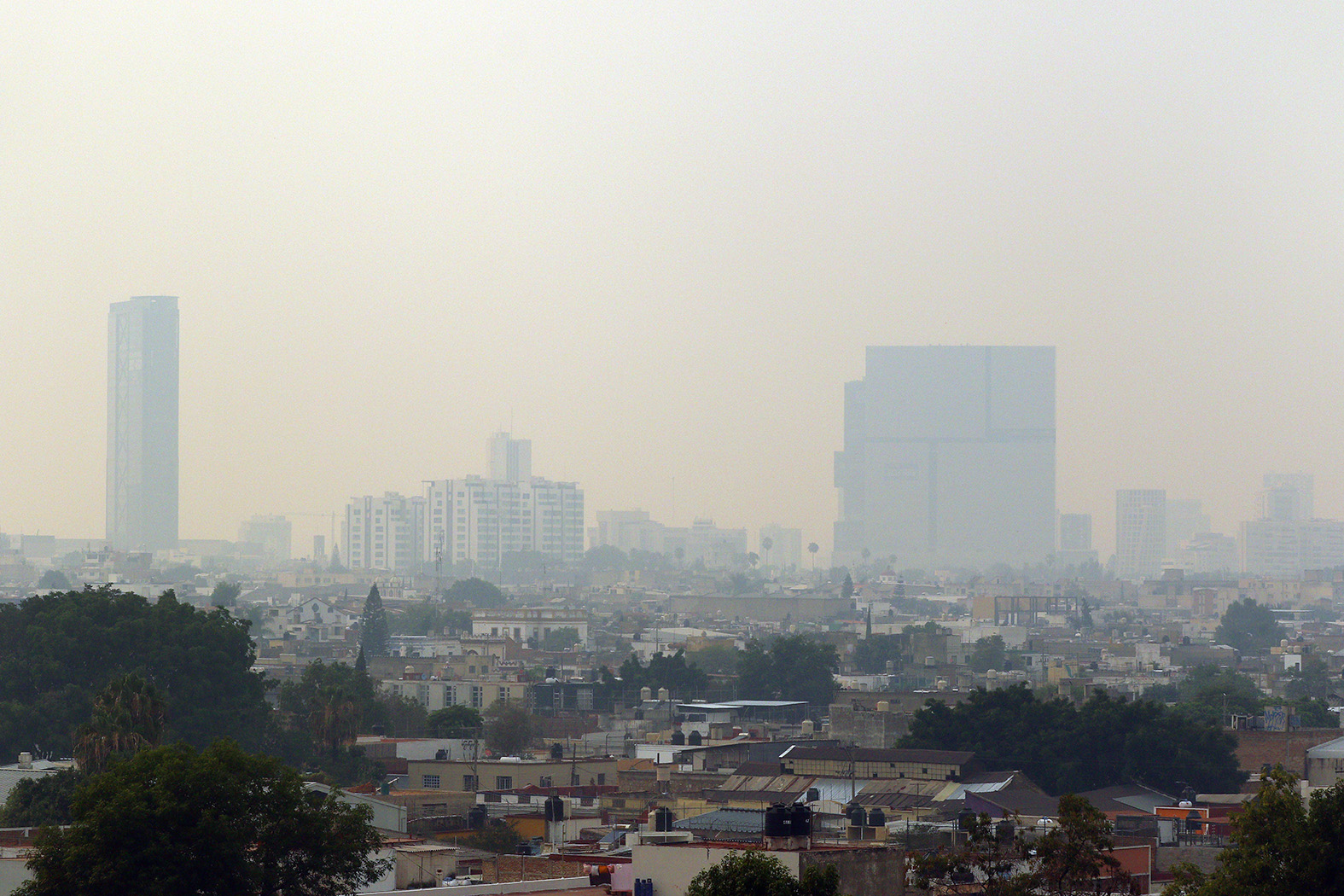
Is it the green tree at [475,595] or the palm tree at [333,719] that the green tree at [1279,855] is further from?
the green tree at [475,595]

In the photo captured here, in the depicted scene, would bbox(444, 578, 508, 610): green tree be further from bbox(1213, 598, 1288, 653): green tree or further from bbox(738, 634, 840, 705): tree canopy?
bbox(738, 634, 840, 705): tree canopy

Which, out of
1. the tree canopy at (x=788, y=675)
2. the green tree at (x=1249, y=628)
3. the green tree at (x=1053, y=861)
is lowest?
the green tree at (x=1249, y=628)

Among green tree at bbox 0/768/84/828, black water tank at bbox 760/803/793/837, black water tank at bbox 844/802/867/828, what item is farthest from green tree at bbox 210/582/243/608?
black water tank at bbox 760/803/793/837

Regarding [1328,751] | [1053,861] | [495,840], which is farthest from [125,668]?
[1053,861]

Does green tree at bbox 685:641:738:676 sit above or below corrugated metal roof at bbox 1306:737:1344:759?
below

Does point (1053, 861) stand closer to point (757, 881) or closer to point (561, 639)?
point (757, 881)

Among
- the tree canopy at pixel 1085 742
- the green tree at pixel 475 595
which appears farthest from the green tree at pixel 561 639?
the tree canopy at pixel 1085 742
